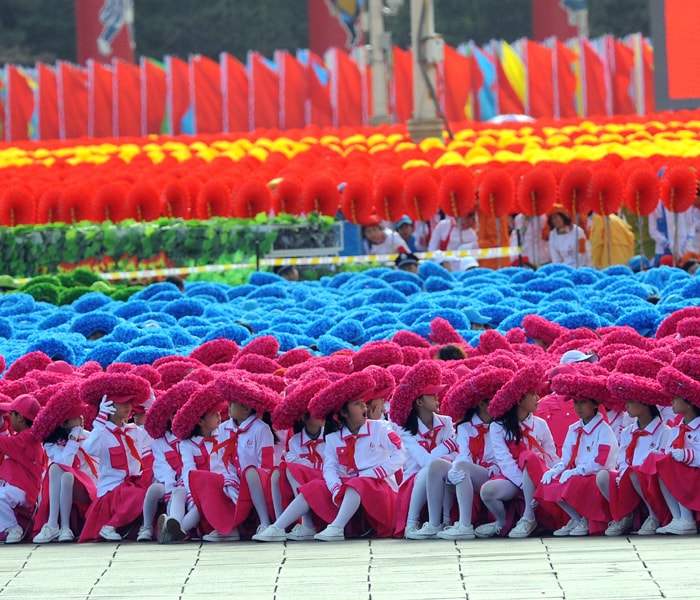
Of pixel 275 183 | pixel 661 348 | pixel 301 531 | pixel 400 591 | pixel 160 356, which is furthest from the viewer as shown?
pixel 275 183

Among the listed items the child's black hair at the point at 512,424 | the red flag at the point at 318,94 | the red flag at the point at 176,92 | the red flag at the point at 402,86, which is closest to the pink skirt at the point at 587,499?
the child's black hair at the point at 512,424

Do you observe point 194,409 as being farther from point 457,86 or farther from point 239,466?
point 457,86

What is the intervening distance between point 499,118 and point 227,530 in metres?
29.1

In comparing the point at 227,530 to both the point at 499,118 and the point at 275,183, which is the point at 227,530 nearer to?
the point at 275,183

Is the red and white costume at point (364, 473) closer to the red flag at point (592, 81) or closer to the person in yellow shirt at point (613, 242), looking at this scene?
the person in yellow shirt at point (613, 242)

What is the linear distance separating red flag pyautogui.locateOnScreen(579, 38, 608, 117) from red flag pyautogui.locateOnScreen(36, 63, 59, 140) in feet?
37.3

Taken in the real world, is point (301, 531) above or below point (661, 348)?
below

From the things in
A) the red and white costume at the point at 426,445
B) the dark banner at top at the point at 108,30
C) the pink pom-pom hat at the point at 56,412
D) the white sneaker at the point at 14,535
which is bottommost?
the white sneaker at the point at 14,535

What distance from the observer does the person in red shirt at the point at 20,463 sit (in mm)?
10195

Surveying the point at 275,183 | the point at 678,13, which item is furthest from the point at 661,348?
the point at 275,183

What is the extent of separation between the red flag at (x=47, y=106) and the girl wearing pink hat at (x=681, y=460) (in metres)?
33.0

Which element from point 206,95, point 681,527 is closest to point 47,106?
point 206,95

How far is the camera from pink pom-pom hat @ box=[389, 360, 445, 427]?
9711mm

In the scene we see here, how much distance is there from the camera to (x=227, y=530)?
380 inches
